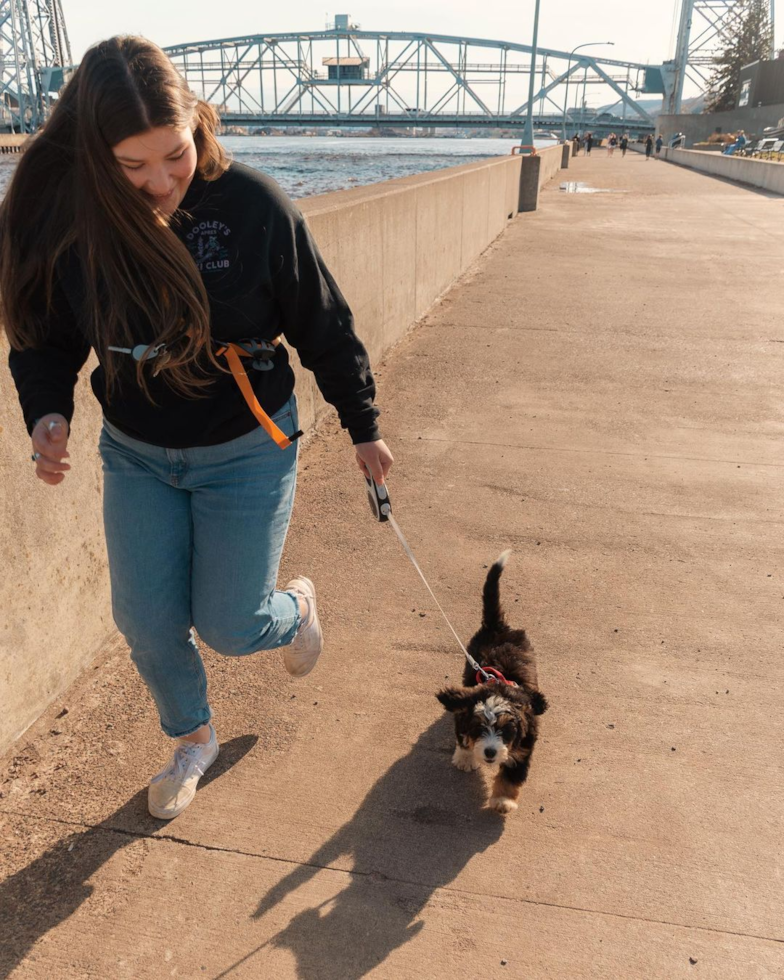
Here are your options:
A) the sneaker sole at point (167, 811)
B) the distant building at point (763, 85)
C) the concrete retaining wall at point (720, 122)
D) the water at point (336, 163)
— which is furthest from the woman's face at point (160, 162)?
the distant building at point (763, 85)

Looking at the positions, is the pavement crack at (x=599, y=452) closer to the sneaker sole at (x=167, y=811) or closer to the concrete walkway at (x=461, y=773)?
the concrete walkway at (x=461, y=773)

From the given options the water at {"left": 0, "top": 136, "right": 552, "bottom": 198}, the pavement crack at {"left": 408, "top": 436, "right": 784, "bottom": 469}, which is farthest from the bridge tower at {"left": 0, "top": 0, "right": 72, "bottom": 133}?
the pavement crack at {"left": 408, "top": 436, "right": 784, "bottom": 469}

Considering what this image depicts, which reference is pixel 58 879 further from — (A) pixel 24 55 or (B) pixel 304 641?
(A) pixel 24 55

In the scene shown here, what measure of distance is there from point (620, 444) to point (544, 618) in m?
2.21

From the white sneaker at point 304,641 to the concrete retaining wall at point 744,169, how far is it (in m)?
26.8

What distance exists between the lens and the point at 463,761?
2785 millimetres

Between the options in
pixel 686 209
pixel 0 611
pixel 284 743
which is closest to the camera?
pixel 0 611

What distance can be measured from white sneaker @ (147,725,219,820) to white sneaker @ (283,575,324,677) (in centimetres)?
41

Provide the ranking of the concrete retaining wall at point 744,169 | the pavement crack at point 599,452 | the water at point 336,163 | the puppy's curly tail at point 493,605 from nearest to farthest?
the puppy's curly tail at point 493,605
the pavement crack at point 599,452
the water at point 336,163
the concrete retaining wall at point 744,169

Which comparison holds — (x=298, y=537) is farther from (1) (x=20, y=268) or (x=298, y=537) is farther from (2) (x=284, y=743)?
(1) (x=20, y=268)

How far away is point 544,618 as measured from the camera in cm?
363

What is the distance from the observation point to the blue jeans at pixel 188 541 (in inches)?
89.4

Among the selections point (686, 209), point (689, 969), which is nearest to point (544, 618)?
point (689, 969)

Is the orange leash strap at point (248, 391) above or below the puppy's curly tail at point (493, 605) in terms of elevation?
above
